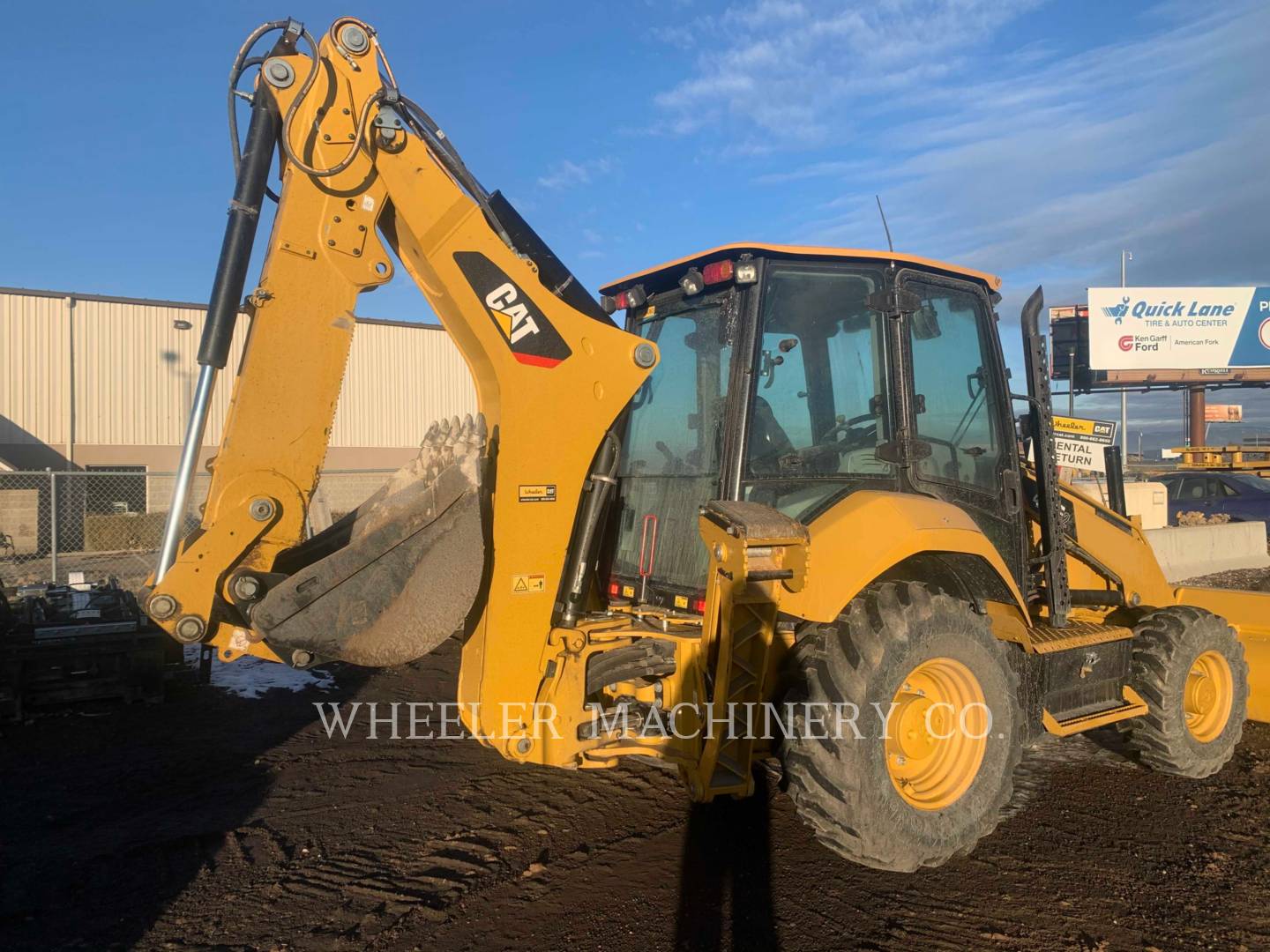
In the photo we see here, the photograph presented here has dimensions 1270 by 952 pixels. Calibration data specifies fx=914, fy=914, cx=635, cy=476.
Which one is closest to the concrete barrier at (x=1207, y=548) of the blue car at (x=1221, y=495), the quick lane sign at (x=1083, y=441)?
the blue car at (x=1221, y=495)

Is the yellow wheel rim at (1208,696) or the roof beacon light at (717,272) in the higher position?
the roof beacon light at (717,272)

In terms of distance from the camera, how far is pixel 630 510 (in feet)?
14.9

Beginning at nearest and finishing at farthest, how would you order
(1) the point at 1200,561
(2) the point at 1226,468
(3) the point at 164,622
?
(3) the point at 164,622 → (1) the point at 1200,561 → (2) the point at 1226,468

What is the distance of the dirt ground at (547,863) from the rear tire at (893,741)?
8.4 inches

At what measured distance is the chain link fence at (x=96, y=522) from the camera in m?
12.8

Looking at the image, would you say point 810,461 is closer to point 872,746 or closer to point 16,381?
point 872,746

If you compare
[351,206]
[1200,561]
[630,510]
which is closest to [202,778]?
[630,510]

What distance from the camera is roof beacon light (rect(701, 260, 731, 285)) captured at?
394 cm

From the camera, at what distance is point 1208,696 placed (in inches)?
211

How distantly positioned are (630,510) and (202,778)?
2.79 m

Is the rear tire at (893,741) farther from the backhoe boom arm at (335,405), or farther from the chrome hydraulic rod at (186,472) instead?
the chrome hydraulic rod at (186,472)

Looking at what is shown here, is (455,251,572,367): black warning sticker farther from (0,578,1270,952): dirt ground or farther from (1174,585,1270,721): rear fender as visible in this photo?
(1174,585,1270,721): rear fender

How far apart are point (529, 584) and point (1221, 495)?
54.6ft

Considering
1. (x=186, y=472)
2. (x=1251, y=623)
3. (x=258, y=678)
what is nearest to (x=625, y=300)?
(x=186, y=472)
